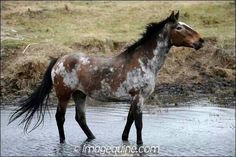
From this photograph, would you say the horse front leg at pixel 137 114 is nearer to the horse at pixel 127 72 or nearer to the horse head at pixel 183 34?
the horse at pixel 127 72

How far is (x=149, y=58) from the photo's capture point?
40.4ft

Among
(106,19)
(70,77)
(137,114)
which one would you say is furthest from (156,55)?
(106,19)

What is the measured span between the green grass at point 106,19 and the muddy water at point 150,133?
628 cm

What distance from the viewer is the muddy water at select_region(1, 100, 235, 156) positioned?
1186cm

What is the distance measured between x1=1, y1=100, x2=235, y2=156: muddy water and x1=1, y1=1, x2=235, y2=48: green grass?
6.28 metres

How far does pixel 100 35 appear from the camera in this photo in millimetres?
22469

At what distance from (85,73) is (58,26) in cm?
1362

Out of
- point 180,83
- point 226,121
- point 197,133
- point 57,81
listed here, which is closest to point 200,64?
point 180,83

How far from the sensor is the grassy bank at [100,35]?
63.7ft

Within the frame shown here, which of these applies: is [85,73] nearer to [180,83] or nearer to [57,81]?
[57,81]

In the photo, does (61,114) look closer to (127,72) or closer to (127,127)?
(127,127)

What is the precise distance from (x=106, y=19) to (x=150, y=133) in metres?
13.8

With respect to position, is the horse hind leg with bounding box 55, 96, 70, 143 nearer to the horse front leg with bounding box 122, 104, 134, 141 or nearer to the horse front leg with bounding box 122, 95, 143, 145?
the horse front leg with bounding box 122, 104, 134, 141

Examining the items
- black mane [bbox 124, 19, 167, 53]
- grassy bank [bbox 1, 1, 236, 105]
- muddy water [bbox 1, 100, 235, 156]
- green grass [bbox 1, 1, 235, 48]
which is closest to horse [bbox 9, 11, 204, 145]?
black mane [bbox 124, 19, 167, 53]
